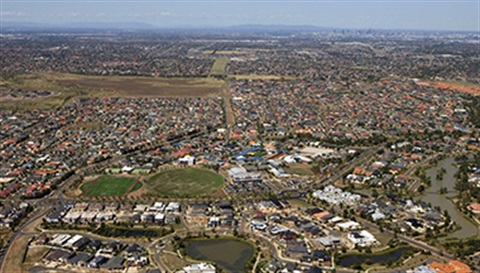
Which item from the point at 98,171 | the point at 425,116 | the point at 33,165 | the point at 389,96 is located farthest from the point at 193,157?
the point at 389,96

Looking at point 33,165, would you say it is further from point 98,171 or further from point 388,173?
point 388,173

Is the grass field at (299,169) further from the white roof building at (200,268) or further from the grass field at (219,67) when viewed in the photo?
the grass field at (219,67)

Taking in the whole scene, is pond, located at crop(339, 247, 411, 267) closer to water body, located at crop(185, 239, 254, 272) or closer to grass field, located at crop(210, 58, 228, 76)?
water body, located at crop(185, 239, 254, 272)

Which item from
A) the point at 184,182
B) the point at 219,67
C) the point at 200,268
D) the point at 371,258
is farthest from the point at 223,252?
the point at 219,67

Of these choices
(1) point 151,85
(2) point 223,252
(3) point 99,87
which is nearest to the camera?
(2) point 223,252

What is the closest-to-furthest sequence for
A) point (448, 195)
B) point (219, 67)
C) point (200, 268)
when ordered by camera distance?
point (200, 268) → point (448, 195) → point (219, 67)

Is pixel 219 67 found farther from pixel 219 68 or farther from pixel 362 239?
pixel 362 239

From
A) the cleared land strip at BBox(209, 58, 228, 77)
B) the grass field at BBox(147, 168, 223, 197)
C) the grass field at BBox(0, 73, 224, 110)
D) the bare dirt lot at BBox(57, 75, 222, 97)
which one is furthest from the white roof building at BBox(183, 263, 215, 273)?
the cleared land strip at BBox(209, 58, 228, 77)
